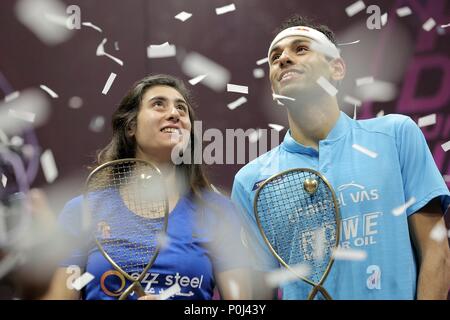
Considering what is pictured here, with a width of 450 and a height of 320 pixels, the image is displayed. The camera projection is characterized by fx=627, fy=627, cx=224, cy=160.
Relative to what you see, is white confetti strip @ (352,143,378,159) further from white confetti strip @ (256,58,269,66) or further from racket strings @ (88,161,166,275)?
white confetti strip @ (256,58,269,66)

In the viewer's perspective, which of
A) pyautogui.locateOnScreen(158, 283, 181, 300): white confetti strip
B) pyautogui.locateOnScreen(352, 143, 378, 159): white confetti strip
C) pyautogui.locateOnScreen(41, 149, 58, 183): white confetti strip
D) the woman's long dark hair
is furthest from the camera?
pyautogui.locateOnScreen(41, 149, 58, 183): white confetti strip

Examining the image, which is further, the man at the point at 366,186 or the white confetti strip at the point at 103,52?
the white confetti strip at the point at 103,52

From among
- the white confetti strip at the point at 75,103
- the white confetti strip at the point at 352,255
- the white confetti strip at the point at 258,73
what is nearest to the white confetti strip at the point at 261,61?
the white confetti strip at the point at 258,73

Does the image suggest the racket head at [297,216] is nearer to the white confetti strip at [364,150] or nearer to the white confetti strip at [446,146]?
the white confetti strip at [364,150]

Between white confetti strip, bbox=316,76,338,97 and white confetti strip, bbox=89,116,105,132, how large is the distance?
26.9 inches

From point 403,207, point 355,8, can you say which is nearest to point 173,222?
point 403,207

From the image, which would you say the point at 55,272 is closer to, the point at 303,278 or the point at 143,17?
the point at 303,278

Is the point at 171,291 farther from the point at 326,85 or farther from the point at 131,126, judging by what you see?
the point at 326,85

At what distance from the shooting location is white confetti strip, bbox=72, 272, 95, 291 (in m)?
1.28

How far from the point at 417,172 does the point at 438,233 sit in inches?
5.3

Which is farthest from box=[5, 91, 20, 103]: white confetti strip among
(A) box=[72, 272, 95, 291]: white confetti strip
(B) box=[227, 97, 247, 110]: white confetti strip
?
(A) box=[72, 272, 95, 291]: white confetti strip

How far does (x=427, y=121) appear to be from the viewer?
5.99ft

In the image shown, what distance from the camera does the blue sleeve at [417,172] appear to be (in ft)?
4.27

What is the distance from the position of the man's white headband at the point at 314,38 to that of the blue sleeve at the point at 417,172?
27 centimetres
